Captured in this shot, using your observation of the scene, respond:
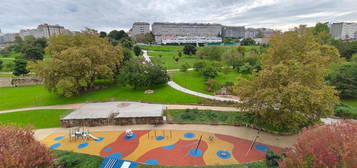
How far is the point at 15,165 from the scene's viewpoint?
5.96 m

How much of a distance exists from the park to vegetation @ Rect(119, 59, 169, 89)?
0.55ft

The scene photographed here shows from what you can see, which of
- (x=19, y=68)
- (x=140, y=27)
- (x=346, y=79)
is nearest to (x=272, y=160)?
(x=346, y=79)

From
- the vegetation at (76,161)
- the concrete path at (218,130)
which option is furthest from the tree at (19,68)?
the vegetation at (76,161)

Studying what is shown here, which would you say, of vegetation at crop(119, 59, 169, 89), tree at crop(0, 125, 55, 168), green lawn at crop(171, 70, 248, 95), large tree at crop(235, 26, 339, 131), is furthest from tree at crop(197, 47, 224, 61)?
tree at crop(0, 125, 55, 168)

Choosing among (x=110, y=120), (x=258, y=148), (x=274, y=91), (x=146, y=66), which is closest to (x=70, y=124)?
(x=110, y=120)

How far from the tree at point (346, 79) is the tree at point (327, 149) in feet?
74.3

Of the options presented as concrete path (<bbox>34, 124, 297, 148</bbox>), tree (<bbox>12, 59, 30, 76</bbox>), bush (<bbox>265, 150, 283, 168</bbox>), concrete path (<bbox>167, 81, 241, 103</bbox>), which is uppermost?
tree (<bbox>12, 59, 30, 76</bbox>)

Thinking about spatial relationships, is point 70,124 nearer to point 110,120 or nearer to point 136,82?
point 110,120

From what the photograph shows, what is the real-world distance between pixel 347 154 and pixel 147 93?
2221 centimetres

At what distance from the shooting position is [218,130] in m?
15.3

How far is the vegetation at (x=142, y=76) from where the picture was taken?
83.8 ft

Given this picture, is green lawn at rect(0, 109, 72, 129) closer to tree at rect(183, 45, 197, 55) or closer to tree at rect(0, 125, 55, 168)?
tree at rect(0, 125, 55, 168)

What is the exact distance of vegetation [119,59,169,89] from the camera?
83.8 ft

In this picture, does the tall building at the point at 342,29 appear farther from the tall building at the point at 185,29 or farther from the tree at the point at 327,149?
the tree at the point at 327,149
